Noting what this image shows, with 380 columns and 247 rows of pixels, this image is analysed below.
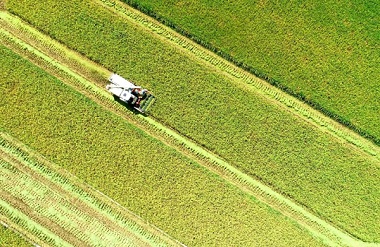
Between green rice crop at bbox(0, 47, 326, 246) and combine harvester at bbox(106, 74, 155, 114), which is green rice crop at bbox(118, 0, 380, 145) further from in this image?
green rice crop at bbox(0, 47, 326, 246)

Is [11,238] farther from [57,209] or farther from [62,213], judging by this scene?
[62,213]

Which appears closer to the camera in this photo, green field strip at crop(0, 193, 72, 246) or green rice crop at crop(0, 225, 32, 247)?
green rice crop at crop(0, 225, 32, 247)

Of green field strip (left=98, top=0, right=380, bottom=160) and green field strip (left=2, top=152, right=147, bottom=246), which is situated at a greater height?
green field strip (left=98, top=0, right=380, bottom=160)

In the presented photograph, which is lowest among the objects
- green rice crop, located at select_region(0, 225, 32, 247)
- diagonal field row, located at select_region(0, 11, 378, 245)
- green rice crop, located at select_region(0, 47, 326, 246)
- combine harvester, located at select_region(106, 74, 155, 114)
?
green rice crop, located at select_region(0, 225, 32, 247)

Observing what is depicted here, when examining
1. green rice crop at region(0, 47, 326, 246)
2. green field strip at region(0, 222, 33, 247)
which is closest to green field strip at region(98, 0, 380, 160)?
green rice crop at region(0, 47, 326, 246)

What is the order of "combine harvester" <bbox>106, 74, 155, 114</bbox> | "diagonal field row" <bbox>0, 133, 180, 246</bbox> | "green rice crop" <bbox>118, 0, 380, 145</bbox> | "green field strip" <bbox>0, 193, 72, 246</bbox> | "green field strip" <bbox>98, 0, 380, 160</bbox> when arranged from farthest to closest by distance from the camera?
"green field strip" <bbox>98, 0, 380, 160</bbox> < "green rice crop" <bbox>118, 0, 380, 145</bbox> < "combine harvester" <bbox>106, 74, 155, 114</bbox> < "diagonal field row" <bbox>0, 133, 180, 246</bbox> < "green field strip" <bbox>0, 193, 72, 246</bbox>

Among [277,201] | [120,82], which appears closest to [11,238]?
[120,82]

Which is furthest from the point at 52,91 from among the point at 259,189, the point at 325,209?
the point at 325,209

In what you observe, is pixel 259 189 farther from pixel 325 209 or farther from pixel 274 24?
pixel 274 24
